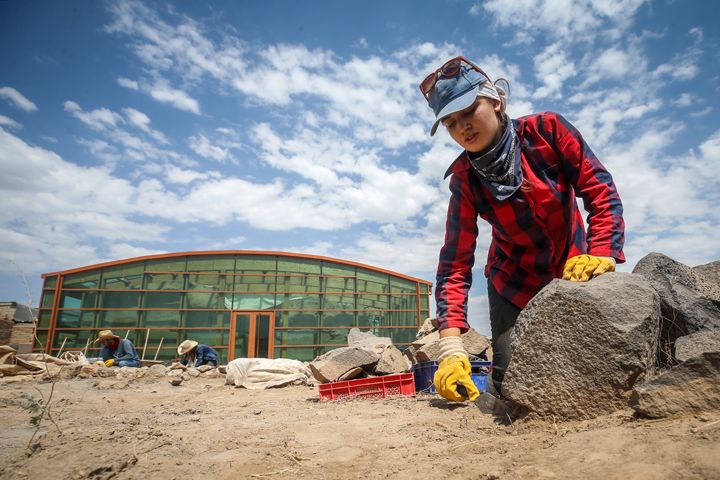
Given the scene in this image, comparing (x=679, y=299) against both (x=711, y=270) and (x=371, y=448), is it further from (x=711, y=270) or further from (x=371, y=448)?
(x=371, y=448)

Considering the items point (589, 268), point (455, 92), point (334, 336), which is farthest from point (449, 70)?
point (334, 336)

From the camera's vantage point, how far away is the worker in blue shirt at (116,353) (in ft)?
Answer: 36.1

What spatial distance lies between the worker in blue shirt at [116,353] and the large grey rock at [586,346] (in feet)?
36.7

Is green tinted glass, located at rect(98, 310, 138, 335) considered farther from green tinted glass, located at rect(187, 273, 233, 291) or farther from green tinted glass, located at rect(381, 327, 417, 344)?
green tinted glass, located at rect(381, 327, 417, 344)

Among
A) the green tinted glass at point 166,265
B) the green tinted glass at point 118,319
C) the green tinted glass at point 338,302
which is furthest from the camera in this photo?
the green tinted glass at point 338,302

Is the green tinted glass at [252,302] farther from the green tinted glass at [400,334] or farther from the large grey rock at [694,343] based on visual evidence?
the large grey rock at [694,343]

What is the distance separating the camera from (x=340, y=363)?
23.9ft

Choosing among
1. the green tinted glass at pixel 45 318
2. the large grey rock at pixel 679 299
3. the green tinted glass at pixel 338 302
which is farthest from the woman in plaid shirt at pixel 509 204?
the green tinted glass at pixel 45 318

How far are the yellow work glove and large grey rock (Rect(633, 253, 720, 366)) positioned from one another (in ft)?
2.36

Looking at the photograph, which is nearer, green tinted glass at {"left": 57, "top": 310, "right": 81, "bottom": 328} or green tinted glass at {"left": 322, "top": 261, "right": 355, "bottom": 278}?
green tinted glass at {"left": 57, "top": 310, "right": 81, "bottom": 328}

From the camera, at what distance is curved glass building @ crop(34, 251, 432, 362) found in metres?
15.7

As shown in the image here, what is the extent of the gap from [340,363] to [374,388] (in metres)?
1.38

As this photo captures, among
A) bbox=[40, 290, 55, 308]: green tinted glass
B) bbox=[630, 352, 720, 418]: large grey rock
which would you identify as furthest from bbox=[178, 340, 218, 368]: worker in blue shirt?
bbox=[630, 352, 720, 418]: large grey rock

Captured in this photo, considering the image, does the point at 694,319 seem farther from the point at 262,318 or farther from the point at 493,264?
the point at 262,318
